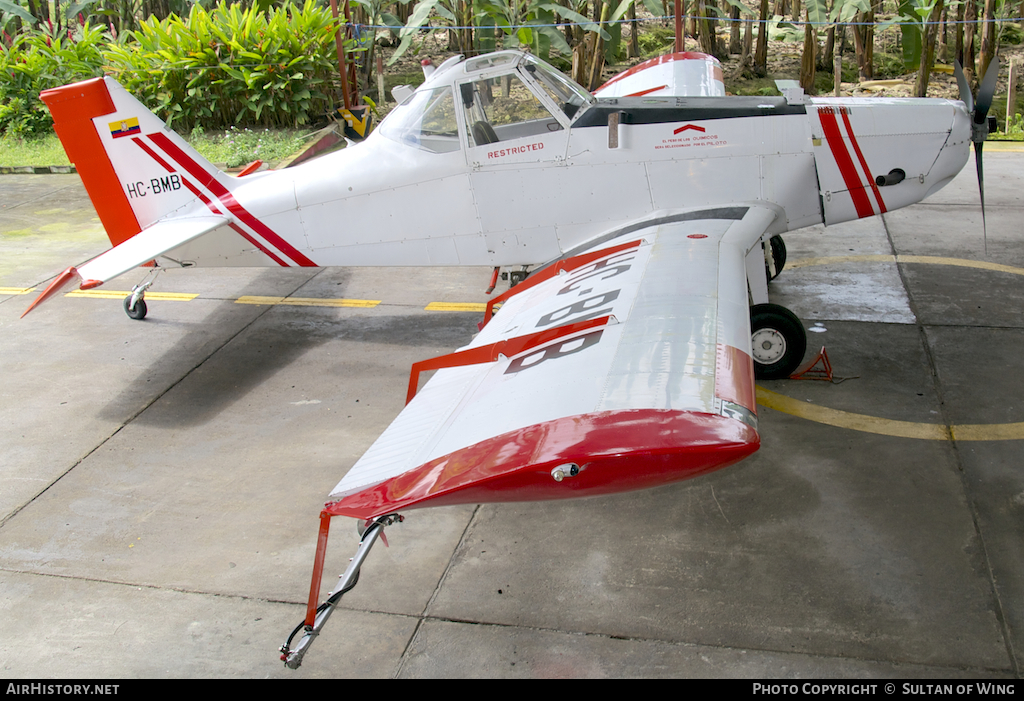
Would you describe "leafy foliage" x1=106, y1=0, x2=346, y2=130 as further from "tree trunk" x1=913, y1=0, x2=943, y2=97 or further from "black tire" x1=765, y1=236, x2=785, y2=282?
"tree trunk" x1=913, y1=0, x2=943, y2=97

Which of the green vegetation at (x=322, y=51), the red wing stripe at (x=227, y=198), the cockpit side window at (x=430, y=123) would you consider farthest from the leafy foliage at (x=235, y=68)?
the cockpit side window at (x=430, y=123)

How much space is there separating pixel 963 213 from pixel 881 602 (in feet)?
24.4

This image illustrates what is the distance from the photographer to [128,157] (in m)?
7.16

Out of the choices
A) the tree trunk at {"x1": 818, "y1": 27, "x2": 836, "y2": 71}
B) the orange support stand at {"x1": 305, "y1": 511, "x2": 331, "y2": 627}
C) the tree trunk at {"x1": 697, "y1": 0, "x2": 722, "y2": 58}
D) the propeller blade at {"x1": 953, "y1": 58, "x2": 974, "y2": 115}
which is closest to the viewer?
the orange support stand at {"x1": 305, "y1": 511, "x2": 331, "y2": 627}

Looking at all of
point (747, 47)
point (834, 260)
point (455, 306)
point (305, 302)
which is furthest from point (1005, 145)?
point (305, 302)

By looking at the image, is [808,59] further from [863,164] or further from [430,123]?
[430,123]

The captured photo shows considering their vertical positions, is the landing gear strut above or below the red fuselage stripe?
below

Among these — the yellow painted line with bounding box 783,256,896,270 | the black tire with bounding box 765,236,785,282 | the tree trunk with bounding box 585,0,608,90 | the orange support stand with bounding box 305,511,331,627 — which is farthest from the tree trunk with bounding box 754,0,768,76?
the orange support stand with bounding box 305,511,331,627

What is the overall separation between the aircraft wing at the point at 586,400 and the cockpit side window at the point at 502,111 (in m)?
1.78

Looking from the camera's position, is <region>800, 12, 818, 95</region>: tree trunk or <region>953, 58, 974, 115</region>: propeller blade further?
<region>800, 12, 818, 95</region>: tree trunk

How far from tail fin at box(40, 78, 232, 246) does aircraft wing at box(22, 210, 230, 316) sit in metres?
0.24

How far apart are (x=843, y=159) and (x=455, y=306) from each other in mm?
3703

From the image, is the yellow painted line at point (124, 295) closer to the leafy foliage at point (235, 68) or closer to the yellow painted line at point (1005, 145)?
the leafy foliage at point (235, 68)

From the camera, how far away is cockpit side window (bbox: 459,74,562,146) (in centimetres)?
625
